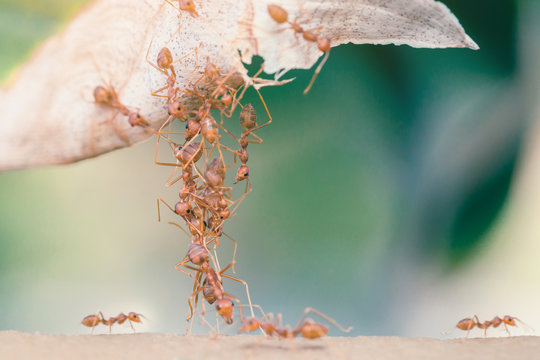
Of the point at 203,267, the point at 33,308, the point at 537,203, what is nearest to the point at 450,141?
the point at 537,203

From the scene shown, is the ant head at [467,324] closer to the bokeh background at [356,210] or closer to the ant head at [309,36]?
the bokeh background at [356,210]

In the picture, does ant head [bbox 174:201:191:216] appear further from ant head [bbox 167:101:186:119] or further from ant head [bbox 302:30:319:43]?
ant head [bbox 302:30:319:43]

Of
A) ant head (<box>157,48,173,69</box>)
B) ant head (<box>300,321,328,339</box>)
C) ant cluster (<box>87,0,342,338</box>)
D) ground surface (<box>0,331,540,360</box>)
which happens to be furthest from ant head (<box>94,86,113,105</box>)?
ant head (<box>300,321,328,339</box>)

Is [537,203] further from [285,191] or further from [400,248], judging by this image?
[285,191]

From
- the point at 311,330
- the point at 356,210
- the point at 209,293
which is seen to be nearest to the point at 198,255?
the point at 209,293

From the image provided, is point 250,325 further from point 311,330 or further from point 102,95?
point 102,95

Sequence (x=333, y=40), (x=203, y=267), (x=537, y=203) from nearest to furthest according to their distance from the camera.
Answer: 1. (x=203, y=267)
2. (x=333, y=40)
3. (x=537, y=203)

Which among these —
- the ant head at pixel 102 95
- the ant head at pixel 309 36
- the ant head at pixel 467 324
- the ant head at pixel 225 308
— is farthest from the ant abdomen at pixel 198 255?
the ant head at pixel 467 324
